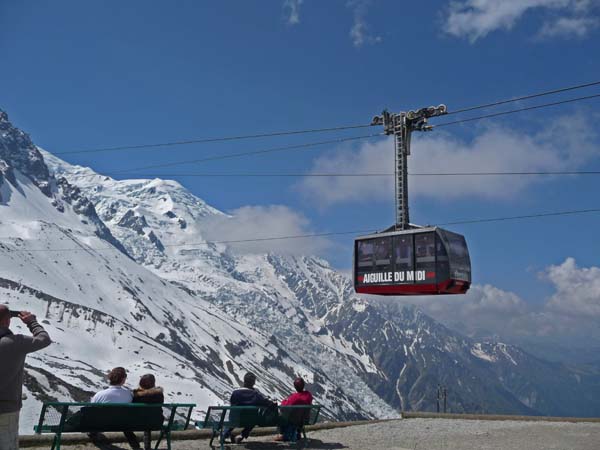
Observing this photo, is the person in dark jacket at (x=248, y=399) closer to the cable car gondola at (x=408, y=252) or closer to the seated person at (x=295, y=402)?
the seated person at (x=295, y=402)

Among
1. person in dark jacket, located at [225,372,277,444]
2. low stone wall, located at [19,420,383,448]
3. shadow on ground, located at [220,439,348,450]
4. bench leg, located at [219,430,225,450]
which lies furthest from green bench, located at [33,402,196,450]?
shadow on ground, located at [220,439,348,450]

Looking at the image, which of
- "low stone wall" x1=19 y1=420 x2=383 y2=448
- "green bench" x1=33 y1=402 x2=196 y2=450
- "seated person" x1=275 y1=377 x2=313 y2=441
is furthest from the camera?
"seated person" x1=275 y1=377 x2=313 y2=441

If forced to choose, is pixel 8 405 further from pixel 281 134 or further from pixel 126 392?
pixel 281 134

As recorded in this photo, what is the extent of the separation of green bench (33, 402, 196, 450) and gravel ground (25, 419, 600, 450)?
1.66m

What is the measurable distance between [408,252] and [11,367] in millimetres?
20219

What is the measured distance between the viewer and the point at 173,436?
16.8 m

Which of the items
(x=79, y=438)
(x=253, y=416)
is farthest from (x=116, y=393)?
(x=253, y=416)

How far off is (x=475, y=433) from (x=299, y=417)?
301 inches

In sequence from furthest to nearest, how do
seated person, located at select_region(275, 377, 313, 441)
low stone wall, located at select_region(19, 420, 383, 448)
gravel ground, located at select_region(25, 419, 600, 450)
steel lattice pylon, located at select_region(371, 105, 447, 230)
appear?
steel lattice pylon, located at select_region(371, 105, 447, 230), seated person, located at select_region(275, 377, 313, 441), gravel ground, located at select_region(25, 419, 600, 450), low stone wall, located at select_region(19, 420, 383, 448)

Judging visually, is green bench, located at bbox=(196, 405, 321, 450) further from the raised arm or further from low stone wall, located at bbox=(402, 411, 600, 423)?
low stone wall, located at bbox=(402, 411, 600, 423)

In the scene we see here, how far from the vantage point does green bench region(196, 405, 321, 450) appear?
15.3 metres

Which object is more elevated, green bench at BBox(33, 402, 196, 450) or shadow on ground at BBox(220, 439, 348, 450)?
green bench at BBox(33, 402, 196, 450)

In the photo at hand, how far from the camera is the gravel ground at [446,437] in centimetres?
1714

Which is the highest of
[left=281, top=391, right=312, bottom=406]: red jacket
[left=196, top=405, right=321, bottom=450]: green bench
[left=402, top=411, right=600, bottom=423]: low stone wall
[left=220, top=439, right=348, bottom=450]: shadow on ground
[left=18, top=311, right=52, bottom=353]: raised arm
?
[left=18, top=311, right=52, bottom=353]: raised arm
